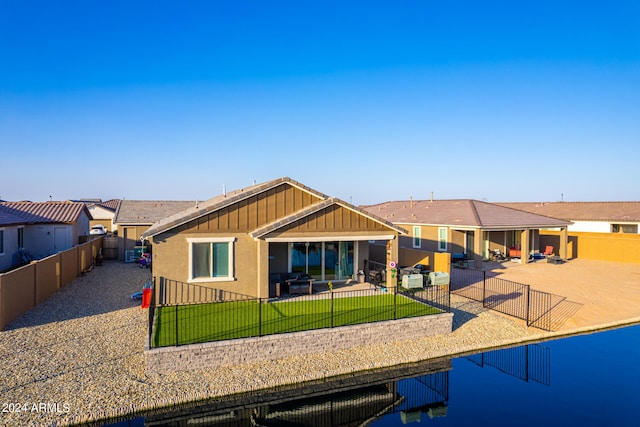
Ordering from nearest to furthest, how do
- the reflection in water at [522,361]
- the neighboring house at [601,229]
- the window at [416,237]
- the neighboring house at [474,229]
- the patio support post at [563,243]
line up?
the reflection in water at [522,361] → the neighboring house at [474,229] → the neighboring house at [601,229] → the patio support post at [563,243] → the window at [416,237]

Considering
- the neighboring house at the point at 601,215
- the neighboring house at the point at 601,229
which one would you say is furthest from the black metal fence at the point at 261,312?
the neighboring house at the point at 601,215

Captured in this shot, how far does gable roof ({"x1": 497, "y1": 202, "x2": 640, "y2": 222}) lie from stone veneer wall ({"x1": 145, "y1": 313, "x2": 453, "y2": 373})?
34272 mm

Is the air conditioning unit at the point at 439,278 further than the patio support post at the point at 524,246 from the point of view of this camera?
No

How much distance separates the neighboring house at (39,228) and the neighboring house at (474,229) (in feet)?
85.7

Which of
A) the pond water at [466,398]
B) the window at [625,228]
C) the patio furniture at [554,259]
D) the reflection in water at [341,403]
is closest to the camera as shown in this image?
the reflection in water at [341,403]

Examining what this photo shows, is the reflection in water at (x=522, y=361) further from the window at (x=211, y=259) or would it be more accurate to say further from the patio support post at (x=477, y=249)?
the patio support post at (x=477, y=249)

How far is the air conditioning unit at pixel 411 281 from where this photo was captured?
1730cm

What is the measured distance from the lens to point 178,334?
11.6m

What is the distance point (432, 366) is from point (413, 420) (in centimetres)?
247

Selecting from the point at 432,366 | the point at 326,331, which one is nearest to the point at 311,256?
the point at 326,331

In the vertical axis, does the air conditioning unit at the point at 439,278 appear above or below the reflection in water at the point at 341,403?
above

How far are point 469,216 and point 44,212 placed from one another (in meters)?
Result: 31.3

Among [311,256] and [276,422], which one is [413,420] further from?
[311,256]

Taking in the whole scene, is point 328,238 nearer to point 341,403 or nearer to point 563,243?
point 341,403
